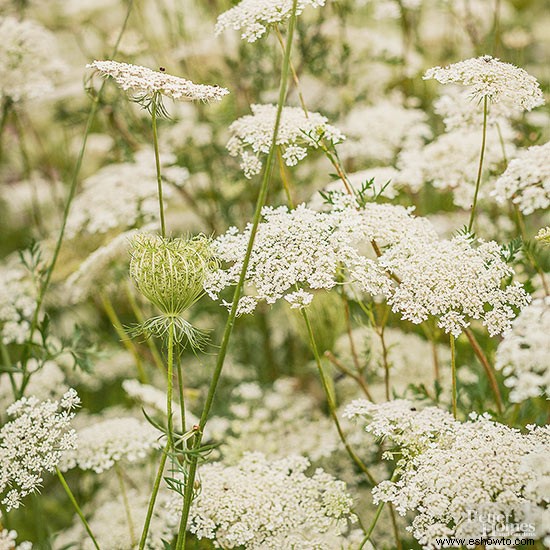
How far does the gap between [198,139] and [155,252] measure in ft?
4.25

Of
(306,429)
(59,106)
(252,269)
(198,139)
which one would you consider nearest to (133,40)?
(198,139)

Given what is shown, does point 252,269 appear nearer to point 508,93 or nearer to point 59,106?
point 508,93

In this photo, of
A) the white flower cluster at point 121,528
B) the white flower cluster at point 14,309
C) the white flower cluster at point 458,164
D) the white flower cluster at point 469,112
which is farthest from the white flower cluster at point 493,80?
the white flower cluster at point 14,309

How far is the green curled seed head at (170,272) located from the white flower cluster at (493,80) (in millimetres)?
582

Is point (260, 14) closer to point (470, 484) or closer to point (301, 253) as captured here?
point (301, 253)

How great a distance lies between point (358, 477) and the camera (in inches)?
70.7

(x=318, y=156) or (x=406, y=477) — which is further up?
(x=318, y=156)

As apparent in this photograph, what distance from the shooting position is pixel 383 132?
2.13 meters

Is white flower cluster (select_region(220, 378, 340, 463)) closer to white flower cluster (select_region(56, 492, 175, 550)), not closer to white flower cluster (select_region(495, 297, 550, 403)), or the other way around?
white flower cluster (select_region(56, 492, 175, 550))

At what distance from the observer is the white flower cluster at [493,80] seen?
1.21 metres

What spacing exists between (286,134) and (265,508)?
77 cm

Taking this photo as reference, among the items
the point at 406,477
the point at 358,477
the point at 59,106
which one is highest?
the point at 59,106

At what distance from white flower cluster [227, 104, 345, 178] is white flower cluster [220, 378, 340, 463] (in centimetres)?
74

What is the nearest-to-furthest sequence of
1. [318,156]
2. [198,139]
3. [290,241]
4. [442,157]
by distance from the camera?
[290,241], [442,157], [198,139], [318,156]
